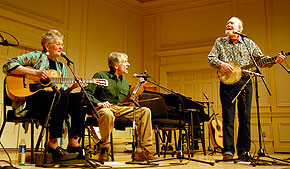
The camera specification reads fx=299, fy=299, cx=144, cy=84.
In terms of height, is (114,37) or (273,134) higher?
(114,37)

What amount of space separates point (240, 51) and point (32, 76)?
2.09 metres

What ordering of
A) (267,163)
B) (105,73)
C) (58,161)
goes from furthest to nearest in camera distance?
1. (105,73)
2. (267,163)
3. (58,161)

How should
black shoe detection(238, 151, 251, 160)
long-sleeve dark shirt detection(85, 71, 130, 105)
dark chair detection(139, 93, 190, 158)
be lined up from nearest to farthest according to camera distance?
1. black shoe detection(238, 151, 251, 160)
2. long-sleeve dark shirt detection(85, 71, 130, 105)
3. dark chair detection(139, 93, 190, 158)

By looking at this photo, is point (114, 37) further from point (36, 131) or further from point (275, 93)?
point (275, 93)

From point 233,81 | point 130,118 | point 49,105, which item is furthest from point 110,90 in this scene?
point 233,81

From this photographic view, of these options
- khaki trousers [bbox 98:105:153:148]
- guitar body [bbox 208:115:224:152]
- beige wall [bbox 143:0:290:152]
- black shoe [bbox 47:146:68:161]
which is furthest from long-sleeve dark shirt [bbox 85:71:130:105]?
beige wall [bbox 143:0:290:152]

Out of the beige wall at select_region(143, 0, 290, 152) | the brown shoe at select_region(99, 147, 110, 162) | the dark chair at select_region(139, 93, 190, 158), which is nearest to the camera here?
the brown shoe at select_region(99, 147, 110, 162)

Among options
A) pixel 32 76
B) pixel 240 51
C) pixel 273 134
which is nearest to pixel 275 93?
pixel 273 134

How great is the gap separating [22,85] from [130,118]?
1.16 m

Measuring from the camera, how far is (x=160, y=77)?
752cm

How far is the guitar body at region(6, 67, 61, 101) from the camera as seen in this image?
258cm

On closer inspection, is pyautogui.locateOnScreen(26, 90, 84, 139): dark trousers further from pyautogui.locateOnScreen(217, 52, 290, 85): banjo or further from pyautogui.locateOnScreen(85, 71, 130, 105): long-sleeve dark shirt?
pyautogui.locateOnScreen(217, 52, 290, 85): banjo

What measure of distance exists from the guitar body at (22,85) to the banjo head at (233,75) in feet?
5.61

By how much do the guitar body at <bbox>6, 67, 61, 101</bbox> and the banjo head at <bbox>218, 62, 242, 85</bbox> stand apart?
1710 mm
